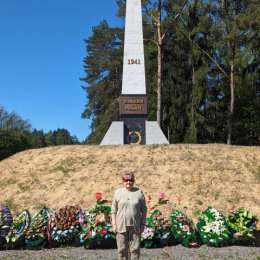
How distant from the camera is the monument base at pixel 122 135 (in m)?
15.9

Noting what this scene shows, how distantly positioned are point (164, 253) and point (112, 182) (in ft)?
15.7

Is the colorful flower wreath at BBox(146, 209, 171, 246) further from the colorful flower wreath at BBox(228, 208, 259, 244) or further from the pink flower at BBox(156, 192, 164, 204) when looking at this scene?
the pink flower at BBox(156, 192, 164, 204)

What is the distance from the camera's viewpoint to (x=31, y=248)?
7.66 m

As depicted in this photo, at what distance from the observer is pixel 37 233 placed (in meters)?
7.76

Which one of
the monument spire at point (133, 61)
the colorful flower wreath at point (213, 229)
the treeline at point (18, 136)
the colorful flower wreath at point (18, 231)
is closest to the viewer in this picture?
the colorful flower wreath at point (18, 231)

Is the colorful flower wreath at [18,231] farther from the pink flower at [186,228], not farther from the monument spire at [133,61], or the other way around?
the monument spire at [133,61]

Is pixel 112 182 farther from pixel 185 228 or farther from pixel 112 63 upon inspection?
pixel 112 63

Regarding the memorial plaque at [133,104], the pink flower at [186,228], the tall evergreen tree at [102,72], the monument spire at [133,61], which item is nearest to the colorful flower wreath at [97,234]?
the pink flower at [186,228]

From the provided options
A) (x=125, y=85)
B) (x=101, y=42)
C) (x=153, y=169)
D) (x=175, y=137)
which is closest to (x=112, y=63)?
(x=101, y=42)

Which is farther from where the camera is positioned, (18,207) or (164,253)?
(18,207)

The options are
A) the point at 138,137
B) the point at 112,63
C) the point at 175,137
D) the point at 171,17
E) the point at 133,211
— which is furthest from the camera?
the point at 112,63

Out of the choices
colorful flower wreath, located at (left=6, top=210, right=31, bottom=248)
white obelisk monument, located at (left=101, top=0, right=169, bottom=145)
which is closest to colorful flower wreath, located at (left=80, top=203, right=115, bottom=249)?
colorful flower wreath, located at (left=6, top=210, right=31, bottom=248)

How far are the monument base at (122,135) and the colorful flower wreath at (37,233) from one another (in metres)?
8.10

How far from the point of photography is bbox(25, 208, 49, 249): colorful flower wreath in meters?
7.68
